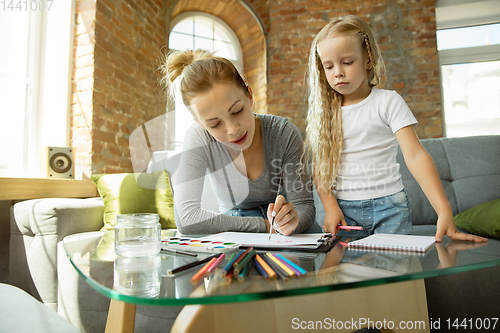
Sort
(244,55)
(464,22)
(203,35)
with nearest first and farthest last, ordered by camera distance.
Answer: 1. (464,22)
2. (203,35)
3. (244,55)

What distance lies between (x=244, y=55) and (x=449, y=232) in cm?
416

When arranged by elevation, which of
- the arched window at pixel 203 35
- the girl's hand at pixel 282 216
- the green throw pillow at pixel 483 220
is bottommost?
the green throw pillow at pixel 483 220

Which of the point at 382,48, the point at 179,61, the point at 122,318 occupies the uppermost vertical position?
the point at 382,48

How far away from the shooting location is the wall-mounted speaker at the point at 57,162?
2.21m

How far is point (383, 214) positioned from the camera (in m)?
1.13

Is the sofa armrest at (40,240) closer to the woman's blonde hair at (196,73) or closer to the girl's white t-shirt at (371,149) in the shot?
the woman's blonde hair at (196,73)

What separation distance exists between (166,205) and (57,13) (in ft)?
6.20

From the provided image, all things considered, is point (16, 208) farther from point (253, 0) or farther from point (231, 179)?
point (253, 0)

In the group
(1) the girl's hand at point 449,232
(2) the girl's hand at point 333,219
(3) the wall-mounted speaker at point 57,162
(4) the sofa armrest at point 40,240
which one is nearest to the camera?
(1) the girl's hand at point 449,232

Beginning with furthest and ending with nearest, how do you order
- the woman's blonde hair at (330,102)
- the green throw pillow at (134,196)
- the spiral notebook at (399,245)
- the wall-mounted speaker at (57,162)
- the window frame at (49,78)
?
the window frame at (49,78) → the wall-mounted speaker at (57,162) → the green throw pillow at (134,196) → the woman's blonde hair at (330,102) → the spiral notebook at (399,245)

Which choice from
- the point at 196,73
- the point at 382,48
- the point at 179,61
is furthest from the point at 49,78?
the point at 382,48

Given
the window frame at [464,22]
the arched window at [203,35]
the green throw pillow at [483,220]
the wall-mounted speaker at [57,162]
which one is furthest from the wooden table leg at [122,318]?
the window frame at [464,22]

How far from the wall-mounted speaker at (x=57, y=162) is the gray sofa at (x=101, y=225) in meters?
0.48

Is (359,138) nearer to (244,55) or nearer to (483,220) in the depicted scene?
(483,220)
